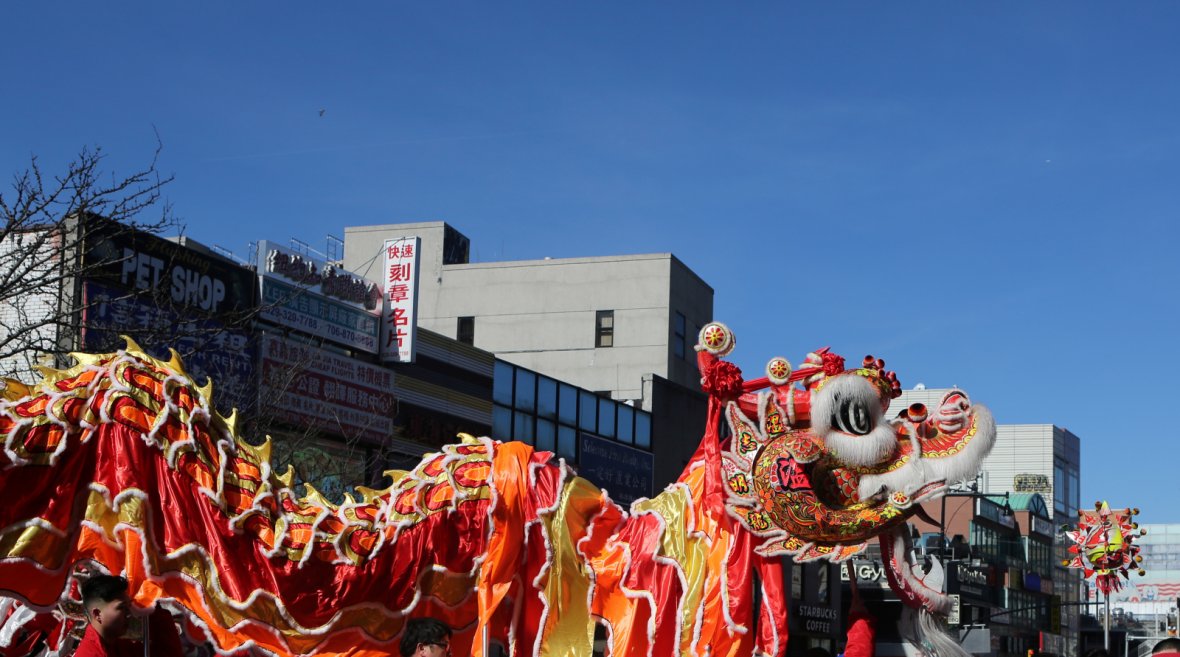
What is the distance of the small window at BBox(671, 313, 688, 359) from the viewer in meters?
40.0

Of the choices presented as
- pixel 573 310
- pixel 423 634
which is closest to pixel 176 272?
pixel 423 634

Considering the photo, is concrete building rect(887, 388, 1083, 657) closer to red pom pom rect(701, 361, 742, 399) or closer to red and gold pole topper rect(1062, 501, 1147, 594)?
red and gold pole topper rect(1062, 501, 1147, 594)

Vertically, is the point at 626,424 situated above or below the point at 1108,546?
above

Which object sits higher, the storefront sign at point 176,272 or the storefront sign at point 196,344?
the storefront sign at point 176,272

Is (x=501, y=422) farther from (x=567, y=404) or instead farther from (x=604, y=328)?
(x=604, y=328)

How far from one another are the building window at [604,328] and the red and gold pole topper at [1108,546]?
66.9 feet

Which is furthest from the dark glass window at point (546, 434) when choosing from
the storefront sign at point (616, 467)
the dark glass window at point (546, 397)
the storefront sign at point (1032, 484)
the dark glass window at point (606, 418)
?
the storefront sign at point (1032, 484)

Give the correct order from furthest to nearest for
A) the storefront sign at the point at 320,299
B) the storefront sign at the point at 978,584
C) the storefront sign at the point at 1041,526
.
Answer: the storefront sign at the point at 1041,526
the storefront sign at the point at 978,584
the storefront sign at the point at 320,299

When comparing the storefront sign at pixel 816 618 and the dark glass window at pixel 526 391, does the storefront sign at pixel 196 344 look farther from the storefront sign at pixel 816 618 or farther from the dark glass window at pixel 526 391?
the storefront sign at pixel 816 618

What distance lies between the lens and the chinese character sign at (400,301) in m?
25.9

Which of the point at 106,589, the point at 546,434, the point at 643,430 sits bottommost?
the point at 106,589

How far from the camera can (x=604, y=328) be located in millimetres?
40688

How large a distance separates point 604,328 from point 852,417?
32.3 meters

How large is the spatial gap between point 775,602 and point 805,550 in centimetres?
41
